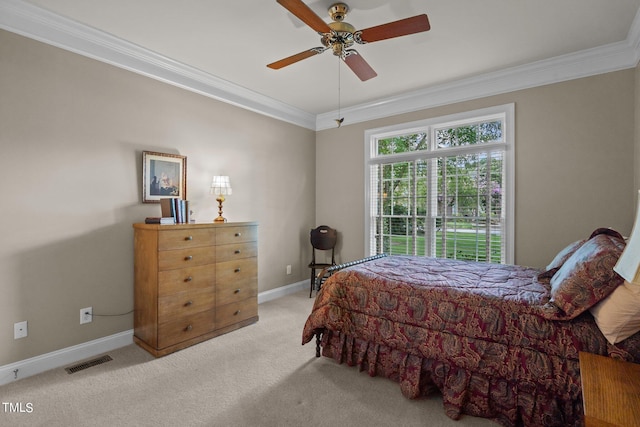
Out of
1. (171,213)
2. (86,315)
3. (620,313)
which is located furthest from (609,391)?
(86,315)

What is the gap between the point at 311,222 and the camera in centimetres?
516

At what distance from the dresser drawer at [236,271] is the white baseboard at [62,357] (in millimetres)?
986

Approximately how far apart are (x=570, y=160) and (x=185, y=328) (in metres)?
4.19

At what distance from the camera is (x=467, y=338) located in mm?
1928

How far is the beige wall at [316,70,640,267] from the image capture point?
2959 mm

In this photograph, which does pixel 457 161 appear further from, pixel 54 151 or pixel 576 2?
pixel 54 151

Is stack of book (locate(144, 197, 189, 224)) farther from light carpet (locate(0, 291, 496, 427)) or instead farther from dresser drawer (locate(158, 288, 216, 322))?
light carpet (locate(0, 291, 496, 427))

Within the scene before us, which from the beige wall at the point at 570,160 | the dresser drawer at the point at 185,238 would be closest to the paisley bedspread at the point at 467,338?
the beige wall at the point at 570,160

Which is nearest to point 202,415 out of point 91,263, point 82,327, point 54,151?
point 82,327

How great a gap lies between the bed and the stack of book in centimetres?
161

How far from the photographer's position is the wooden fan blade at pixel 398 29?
1900mm

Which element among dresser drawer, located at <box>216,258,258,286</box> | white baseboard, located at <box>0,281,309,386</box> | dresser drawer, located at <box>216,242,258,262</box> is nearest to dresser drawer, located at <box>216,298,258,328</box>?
dresser drawer, located at <box>216,258,258,286</box>

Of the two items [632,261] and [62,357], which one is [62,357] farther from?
[632,261]

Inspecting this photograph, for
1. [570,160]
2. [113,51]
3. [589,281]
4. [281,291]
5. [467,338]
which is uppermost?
[113,51]
